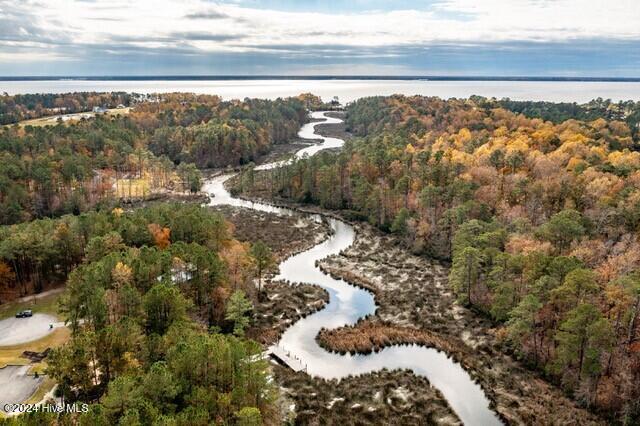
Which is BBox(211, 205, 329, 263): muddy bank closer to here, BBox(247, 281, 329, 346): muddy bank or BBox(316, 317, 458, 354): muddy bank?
BBox(247, 281, 329, 346): muddy bank

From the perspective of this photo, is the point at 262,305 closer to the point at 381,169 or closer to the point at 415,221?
the point at 415,221

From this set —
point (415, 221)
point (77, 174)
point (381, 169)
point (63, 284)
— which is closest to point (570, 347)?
point (415, 221)

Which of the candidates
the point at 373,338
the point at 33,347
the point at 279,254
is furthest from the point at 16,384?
the point at 279,254

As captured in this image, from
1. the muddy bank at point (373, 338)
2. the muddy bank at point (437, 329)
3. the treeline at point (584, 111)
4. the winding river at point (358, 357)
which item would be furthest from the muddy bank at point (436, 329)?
the treeline at point (584, 111)

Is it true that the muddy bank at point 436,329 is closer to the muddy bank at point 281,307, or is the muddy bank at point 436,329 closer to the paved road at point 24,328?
the muddy bank at point 281,307

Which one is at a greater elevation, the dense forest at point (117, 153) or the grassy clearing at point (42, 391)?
the dense forest at point (117, 153)
